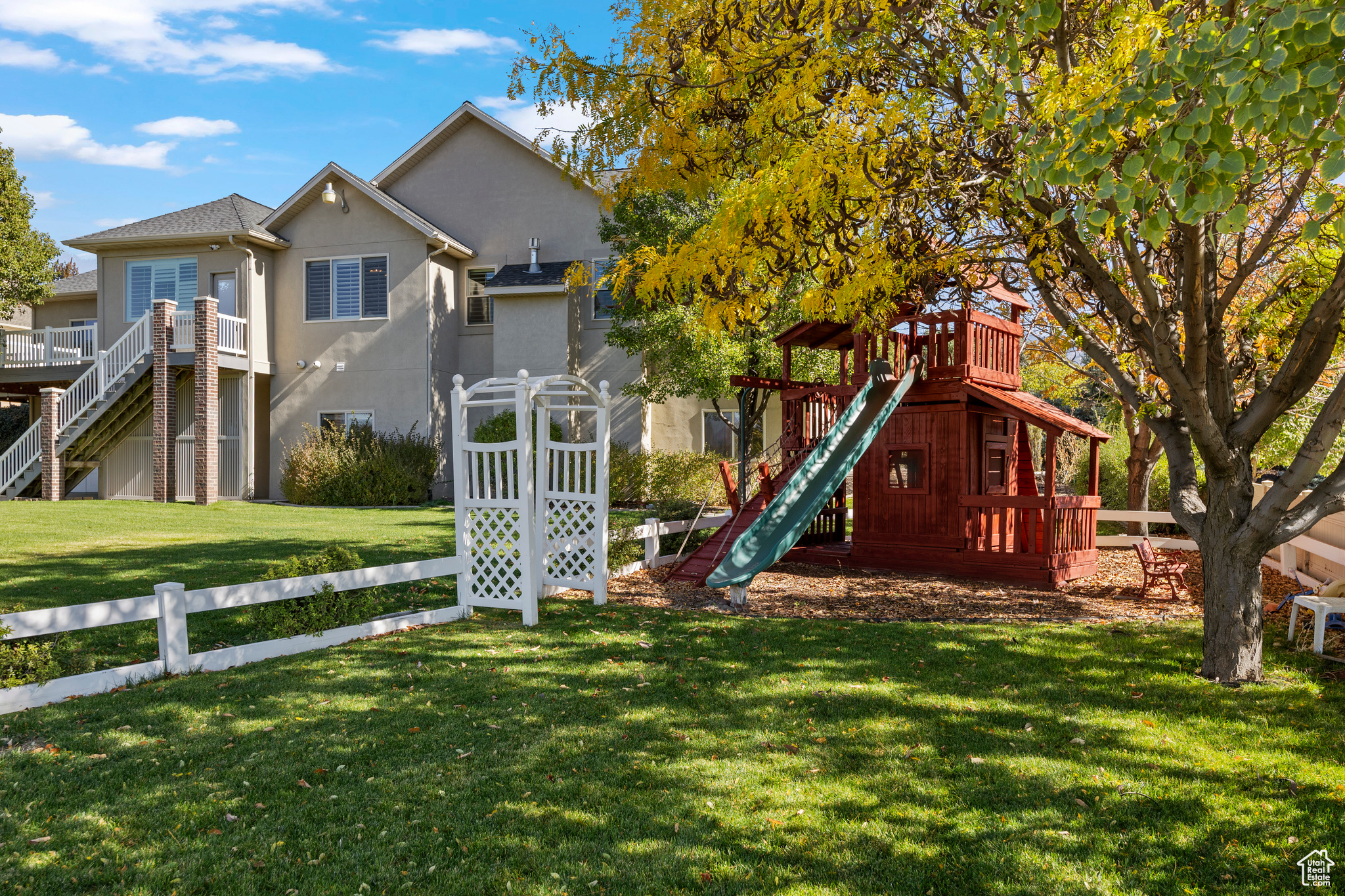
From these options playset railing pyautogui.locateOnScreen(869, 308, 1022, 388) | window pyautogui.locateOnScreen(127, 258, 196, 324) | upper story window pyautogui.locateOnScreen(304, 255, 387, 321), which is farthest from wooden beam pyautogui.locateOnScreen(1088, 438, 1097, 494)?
window pyautogui.locateOnScreen(127, 258, 196, 324)

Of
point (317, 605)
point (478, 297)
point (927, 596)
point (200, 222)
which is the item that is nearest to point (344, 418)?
point (478, 297)

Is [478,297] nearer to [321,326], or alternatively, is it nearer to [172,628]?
[321,326]

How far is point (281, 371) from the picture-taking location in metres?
24.6

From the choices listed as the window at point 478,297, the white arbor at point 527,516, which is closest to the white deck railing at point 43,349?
the window at point 478,297

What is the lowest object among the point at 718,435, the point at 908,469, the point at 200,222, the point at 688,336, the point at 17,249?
the point at 908,469

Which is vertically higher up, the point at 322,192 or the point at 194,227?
the point at 322,192

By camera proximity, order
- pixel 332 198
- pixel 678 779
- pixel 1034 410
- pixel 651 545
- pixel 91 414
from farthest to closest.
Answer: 1. pixel 332 198
2. pixel 91 414
3. pixel 651 545
4. pixel 1034 410
5. pixel 678 779

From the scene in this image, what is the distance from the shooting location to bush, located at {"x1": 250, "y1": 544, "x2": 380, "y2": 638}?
795 centimetres

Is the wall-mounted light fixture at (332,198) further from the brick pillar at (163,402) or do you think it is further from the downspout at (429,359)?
the brick pillar at (163,402)

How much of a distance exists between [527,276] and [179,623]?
1780cm

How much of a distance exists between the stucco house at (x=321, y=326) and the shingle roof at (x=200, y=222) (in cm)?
9

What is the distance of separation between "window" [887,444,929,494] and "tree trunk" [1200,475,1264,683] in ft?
20.4

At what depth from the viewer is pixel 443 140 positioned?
1021 inches

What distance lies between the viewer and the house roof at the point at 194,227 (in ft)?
76.8
